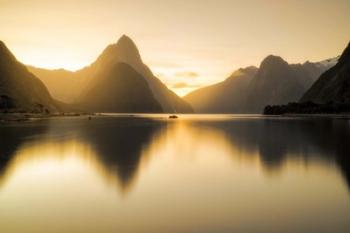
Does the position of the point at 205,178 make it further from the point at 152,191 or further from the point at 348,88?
the point at 348,88

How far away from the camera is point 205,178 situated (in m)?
22.1

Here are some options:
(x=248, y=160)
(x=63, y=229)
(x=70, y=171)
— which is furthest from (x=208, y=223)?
(x=248, y=160)

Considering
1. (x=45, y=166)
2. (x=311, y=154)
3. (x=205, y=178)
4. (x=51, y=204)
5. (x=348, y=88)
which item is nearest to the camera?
(x=51, y=204)

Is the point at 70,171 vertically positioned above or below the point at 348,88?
below

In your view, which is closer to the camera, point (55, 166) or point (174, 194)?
point (174, 194)

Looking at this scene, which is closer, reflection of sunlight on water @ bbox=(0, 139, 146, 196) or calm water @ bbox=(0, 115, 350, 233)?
calm water @ bbox=(0, 115, 350, 233)

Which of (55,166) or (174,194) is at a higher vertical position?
(55,166)

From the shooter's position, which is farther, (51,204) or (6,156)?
(6,156)

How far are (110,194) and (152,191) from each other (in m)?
2.24

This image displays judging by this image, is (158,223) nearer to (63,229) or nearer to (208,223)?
(208,223)

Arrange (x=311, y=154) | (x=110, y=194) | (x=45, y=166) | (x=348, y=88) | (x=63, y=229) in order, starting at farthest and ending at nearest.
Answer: (x=348, y=88) < (x=311, y=154) < (x=45, y=166) < (x=110, y=194) < (x=63, y=229)

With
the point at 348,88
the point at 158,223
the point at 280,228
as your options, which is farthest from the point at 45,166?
the point at 348,88

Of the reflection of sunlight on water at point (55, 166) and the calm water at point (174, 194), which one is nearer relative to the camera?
the calm water at point (174, 194)

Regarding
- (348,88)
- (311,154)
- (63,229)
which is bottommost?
(63,229)
